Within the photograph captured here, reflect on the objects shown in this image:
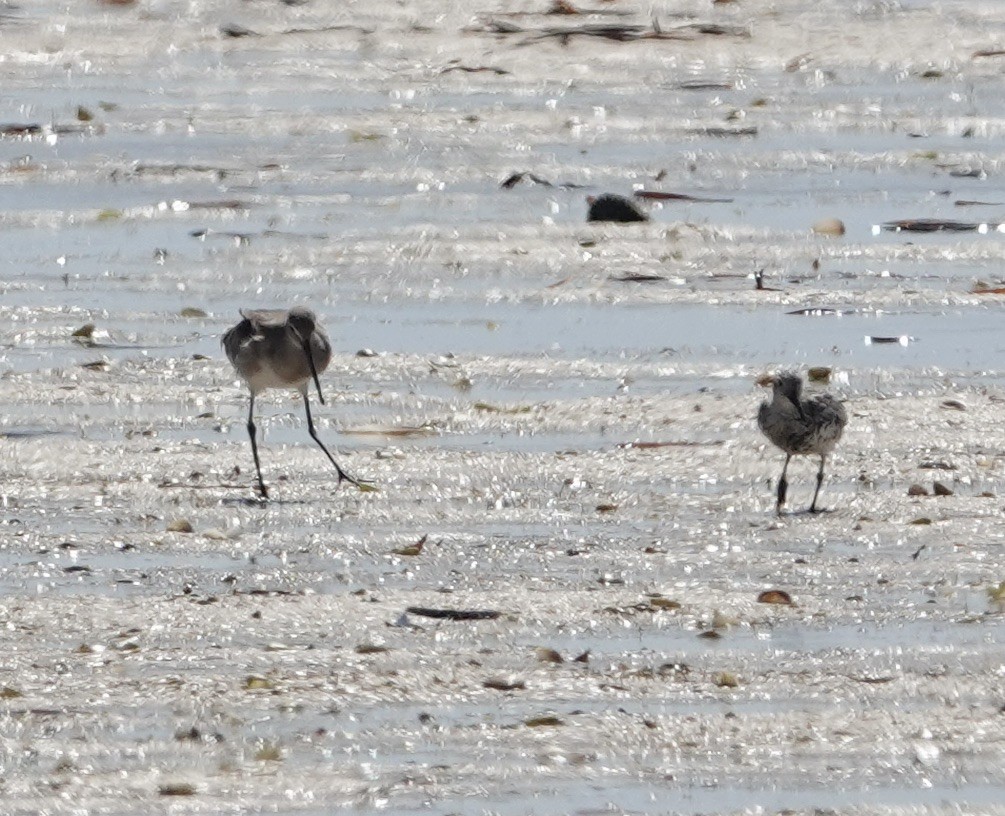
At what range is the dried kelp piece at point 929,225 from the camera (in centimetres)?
Answer: 1167

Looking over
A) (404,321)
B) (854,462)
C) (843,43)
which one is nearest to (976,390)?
(854,462)

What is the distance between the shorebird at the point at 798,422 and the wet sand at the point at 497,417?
113mm

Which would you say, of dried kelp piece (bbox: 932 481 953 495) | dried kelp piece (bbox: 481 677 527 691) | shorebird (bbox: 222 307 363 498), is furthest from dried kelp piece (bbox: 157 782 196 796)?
dried kelp piece (bbox: 932 481 953 495)

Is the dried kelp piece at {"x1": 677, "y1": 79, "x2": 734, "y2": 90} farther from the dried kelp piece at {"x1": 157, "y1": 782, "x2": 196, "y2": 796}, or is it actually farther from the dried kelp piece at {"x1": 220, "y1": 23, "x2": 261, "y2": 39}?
the dried kelp piece at {"x1": 157, "y1": 782, "x2": 196, "y2": 796}

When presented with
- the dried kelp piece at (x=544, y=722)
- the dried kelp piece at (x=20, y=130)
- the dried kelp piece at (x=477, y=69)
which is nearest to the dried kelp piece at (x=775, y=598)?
the dried kelp piece at (x=544, y=722)

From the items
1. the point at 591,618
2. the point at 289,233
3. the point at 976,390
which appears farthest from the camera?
the point at 289,233

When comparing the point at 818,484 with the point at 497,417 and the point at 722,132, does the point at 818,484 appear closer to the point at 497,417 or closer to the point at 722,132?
the point at 497,417

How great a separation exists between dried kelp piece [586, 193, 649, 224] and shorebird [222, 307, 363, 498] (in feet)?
7.95

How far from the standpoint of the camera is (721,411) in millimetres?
9336

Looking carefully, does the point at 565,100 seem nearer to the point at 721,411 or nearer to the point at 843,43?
the point at 843,43

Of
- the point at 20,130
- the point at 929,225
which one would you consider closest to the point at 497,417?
the point at 929,225

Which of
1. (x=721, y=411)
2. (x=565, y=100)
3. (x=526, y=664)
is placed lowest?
(x=526, y=664)

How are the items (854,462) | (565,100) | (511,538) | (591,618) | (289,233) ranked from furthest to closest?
(565,100) → (289,233) → (854,462) → (511,538) → (591,618)

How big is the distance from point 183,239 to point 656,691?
19.5 feet
